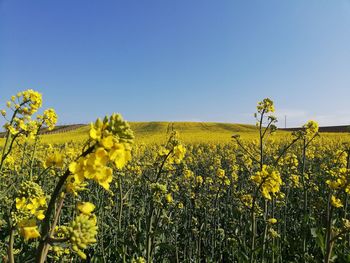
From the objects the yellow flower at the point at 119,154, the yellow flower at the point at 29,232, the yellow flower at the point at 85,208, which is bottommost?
the yellow flower at the point at 29,232

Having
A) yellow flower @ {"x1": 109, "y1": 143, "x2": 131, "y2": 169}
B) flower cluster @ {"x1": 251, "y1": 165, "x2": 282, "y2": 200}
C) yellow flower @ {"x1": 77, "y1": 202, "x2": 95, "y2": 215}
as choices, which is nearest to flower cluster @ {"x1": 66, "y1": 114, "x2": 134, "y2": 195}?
yellow flower @ {"x1": 109, "y1": 143, "x2": 131, "y2": 169}

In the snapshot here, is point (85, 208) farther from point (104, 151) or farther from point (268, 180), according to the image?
point (268, 180)

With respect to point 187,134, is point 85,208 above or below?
below

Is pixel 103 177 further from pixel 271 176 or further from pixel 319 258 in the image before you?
pixel 319 258

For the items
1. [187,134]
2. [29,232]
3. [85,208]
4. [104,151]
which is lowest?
[29,232]

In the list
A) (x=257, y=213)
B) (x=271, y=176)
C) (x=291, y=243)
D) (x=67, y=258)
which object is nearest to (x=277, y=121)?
(x=257, y=213)

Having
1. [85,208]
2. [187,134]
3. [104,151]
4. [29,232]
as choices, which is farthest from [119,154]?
[187,134]

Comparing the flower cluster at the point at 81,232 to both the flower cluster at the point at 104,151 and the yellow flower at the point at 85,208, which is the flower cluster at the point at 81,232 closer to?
the yellow flower at the point at 85,208

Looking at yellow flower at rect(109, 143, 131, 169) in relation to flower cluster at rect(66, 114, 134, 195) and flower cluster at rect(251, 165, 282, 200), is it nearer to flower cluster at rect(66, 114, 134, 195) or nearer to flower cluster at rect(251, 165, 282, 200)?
flower cluster at rect(66, 114, 134, 195)

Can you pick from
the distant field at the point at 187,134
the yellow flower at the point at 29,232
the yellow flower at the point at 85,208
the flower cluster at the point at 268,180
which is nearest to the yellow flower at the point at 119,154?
the yellow flower at the point at 85,208

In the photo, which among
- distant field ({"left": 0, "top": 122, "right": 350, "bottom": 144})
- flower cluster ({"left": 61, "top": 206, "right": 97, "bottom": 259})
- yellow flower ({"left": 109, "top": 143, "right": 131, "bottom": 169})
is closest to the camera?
flower cluster ({"left": 61, "top": 206, "right": 97, "bottom": 259})

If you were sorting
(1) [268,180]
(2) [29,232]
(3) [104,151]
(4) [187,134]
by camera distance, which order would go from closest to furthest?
(3) [104,151] → (2) [29,232] → (1) [268,180] → (4) [187,134]

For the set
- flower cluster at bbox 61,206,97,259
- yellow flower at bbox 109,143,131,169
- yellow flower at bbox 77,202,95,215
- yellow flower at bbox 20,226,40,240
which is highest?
yellow flower at bbox 109,143,131,169

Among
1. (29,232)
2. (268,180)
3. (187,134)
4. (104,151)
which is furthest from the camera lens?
(187,134)
